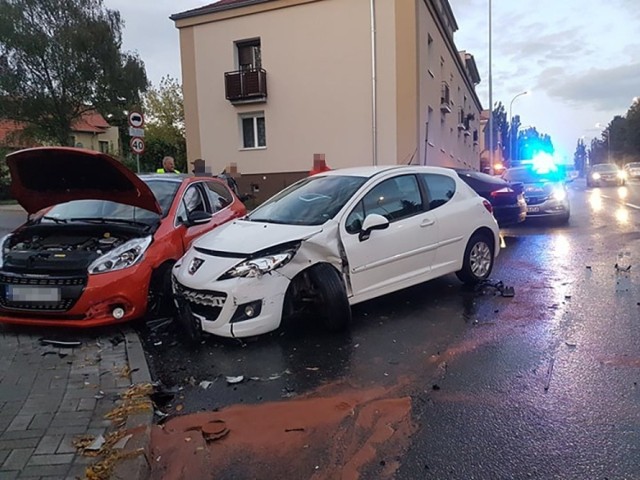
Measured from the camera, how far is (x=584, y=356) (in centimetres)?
432

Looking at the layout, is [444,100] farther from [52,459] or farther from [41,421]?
[52,459]

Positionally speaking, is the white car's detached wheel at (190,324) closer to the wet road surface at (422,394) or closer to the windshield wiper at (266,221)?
the wet road surface at (422,394)

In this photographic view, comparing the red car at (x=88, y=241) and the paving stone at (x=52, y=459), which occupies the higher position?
the red car at (x=88, y=241)

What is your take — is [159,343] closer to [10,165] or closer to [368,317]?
[368,317]

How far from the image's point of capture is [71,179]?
18.6 feet

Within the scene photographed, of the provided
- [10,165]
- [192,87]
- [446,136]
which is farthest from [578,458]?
[446,136]

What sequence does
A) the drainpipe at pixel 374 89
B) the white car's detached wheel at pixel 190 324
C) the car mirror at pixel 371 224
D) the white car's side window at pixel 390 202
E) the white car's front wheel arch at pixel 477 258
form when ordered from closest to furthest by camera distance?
the white car's detached wheel at pixel 190 324, the car mirror at pixel 371 224, the white car's side window at pixel 390 202, the white car's front wheel arch at pixel 477 258, the drainpipe at pixel 374 89

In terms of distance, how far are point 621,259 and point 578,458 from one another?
652 cm

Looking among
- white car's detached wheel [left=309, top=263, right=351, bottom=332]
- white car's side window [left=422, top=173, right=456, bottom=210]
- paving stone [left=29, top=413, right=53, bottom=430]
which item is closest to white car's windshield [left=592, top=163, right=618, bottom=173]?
white car's side window [left=422, top=173, right=456, bottom=210]

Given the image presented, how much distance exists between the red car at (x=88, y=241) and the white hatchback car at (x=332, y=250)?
1.63 ft

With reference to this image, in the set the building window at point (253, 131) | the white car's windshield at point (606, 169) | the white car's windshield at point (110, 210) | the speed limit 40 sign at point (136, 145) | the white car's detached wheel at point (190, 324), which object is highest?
the building window at point (253, 131)

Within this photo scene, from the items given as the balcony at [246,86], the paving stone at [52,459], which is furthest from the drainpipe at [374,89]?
the paving stone at [52,459]

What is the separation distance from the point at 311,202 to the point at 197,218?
147cm

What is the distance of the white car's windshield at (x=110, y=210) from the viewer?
605cm
